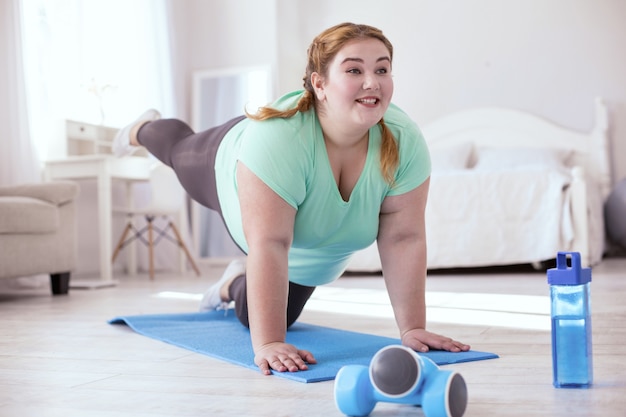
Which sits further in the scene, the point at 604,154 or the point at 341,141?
the point at 604,154

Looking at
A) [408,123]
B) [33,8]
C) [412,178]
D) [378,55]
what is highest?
[33,8]

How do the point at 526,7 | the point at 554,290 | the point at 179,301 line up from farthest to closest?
the point at 526,7
the point at 179,301
the point at 554,290

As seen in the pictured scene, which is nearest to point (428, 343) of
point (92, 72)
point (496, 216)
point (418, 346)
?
point (418, 346)

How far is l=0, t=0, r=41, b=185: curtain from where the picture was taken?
4094mm

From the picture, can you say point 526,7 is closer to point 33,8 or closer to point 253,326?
point 33,8

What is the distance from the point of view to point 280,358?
144 centimetres

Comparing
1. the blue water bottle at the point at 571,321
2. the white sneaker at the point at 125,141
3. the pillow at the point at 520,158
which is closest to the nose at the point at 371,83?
the blue water bottle at the point at 571,321

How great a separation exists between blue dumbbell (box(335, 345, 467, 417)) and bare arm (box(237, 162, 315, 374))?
1.33 ft

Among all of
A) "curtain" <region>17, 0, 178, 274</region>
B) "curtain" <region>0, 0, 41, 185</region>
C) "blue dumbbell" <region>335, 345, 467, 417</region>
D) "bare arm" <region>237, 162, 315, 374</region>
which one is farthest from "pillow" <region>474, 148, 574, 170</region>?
"blue dumbbell" <region>335, 345, 467, 417</region>

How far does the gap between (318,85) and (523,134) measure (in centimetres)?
419

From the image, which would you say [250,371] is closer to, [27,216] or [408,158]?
[408,158]

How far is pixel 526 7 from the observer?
220 inches

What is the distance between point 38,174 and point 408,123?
3.08 metres

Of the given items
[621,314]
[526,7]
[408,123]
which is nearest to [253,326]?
[408,123]
